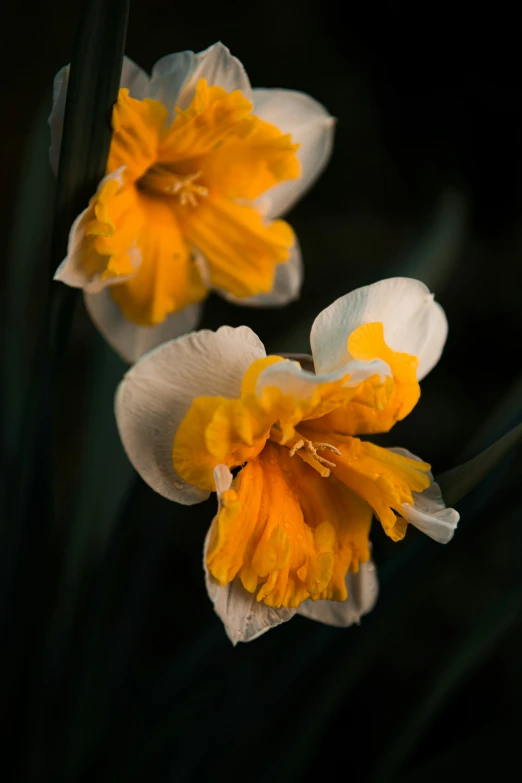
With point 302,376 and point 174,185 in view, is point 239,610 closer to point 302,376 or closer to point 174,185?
point 302,376

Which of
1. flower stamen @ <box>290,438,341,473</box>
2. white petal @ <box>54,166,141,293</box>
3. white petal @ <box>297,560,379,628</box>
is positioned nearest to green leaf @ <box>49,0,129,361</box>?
white petal @ <box>54,166,141,293</box>

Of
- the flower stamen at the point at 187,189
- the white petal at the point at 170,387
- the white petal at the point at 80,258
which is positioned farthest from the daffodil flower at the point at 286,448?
the flower stamen at the point at 187,189

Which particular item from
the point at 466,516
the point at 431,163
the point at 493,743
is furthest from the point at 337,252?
the point at 466,516

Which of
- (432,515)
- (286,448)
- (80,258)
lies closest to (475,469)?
(432,515)

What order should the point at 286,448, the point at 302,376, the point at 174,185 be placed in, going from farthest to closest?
the point at 174,185, the point at 286,448, the point at 302,376

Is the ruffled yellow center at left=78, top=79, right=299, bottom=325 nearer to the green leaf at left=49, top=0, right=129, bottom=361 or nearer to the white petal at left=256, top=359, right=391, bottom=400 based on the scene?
the green leaf at left=49, top=0, right=129, bottom=361

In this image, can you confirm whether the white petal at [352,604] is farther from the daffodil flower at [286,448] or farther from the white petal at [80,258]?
the white petal at [80,258]

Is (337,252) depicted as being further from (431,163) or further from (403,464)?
(403,464)
